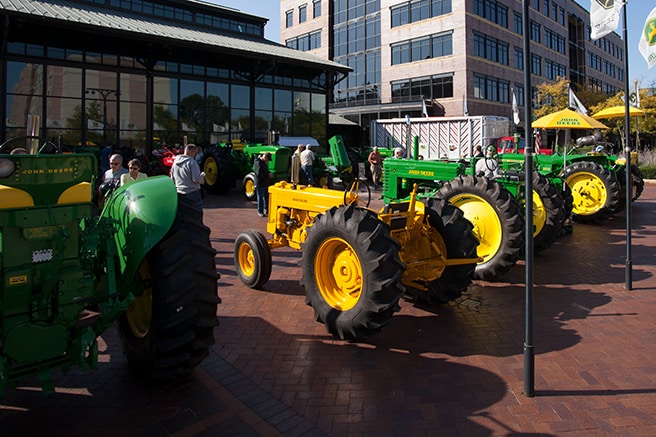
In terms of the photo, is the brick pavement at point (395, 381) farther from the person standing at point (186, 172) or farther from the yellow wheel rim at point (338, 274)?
the person standing at point (186, 172)

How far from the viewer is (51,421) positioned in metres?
3.29

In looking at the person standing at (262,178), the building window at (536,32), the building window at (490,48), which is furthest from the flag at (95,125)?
the building window at (536,32)

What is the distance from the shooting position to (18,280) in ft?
9.61

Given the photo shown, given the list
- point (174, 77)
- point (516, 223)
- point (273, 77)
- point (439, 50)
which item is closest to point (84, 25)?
point (174, 77)

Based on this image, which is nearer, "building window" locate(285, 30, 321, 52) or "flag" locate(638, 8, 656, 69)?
"flag" locate(638, 8, 656, 69)

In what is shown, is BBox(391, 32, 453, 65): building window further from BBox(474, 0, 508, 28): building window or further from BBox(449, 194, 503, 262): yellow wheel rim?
BBox(449, 194, 503, 262): yellow wheel rim

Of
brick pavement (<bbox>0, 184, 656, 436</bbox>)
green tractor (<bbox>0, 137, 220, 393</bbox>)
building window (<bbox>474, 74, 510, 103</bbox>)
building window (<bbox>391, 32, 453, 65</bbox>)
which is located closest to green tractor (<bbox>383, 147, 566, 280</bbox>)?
brick pavement (<bbox>0, 184, 656, 436</bbox>)

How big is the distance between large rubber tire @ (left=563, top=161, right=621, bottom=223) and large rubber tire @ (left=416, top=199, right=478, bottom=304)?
23.8 ft

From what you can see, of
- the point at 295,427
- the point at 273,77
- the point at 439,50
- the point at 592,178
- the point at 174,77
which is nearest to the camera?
the point at 295,427

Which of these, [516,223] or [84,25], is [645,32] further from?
[84,25]

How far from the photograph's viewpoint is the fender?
3.33 m

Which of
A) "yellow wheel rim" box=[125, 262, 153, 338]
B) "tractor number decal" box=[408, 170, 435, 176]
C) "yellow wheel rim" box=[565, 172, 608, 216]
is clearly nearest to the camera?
"yellow wheel rim" box=[125, 262, 153, 338]

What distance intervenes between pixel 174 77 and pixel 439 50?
19.2 m

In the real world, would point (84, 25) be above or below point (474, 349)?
above
